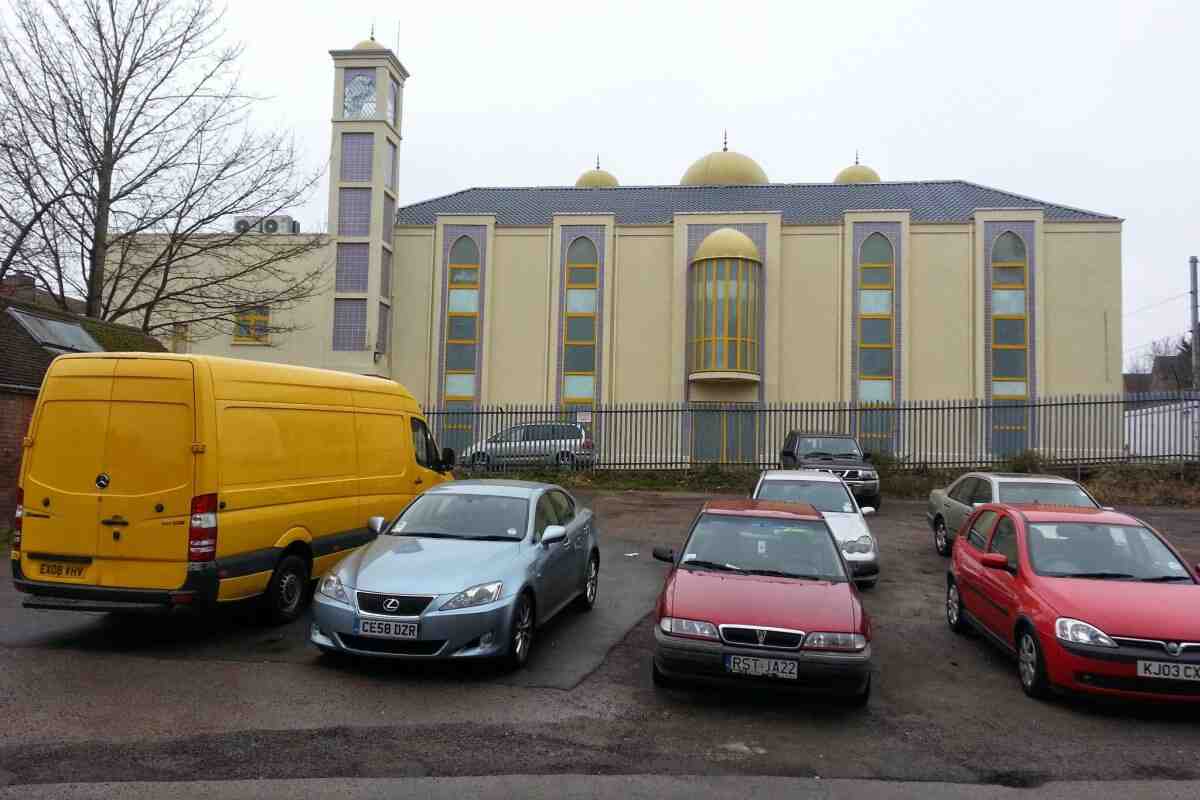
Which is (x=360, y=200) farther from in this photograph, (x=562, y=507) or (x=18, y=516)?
(x=18, y=516)

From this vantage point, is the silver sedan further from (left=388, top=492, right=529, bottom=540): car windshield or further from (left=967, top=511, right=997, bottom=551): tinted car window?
(left=967, top=511, right=997, bottom=551): tinted car window

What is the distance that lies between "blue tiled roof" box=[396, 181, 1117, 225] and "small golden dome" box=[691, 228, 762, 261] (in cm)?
261

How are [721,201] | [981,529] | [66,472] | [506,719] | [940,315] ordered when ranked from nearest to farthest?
1. [506,719]
2. [66,472]
3. [981,529]
4. [940,315]
5. [721,201]

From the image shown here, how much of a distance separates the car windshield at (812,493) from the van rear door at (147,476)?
740 cm

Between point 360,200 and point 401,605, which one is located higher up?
point 360,200

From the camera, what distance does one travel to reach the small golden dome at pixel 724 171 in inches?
1497

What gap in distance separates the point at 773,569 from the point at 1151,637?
2640mm

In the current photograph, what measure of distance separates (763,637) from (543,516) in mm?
2896

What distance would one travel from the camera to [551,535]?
757 cm

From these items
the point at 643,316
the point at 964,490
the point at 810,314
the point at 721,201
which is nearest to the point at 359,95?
the point at 643,316

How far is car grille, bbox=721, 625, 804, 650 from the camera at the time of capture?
19.1ft

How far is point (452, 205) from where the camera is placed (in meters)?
34.6

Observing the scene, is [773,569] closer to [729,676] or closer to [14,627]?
[729,676]


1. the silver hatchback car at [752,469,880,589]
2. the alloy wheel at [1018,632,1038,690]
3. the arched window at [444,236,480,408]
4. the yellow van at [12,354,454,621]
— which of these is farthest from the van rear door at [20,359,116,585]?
the arched window at [444,236,480,408]
